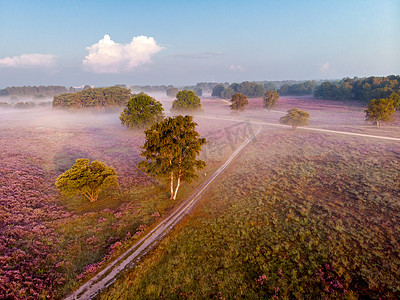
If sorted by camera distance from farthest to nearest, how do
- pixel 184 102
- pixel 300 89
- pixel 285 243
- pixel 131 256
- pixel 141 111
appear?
pixel 300 89, pixel 184 102, pixel 141 111, pixel 285 243, pixel 131 256

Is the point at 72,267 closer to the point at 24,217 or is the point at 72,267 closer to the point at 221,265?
the point at 24,217

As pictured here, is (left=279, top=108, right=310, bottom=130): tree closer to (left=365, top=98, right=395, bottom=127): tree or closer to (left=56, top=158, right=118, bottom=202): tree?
(left=365, top=98, right=395, bottom=127): tree

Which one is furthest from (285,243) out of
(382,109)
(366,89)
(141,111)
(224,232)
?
(366,89)

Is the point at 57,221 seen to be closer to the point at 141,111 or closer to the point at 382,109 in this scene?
the point at 141,111

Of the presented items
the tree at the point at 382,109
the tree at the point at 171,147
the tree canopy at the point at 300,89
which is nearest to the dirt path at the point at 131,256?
the tree at the point at 171,147

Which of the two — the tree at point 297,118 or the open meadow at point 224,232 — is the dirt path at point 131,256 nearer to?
the open meadow at point 224,232

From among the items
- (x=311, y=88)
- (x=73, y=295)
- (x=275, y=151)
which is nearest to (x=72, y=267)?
(x=73, y=295)
